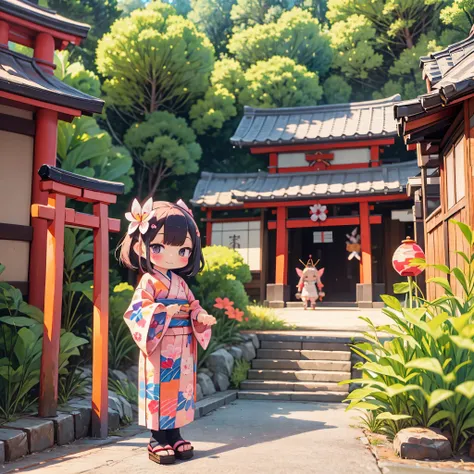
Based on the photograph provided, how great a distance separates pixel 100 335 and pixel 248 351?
394cm

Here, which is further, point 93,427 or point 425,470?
point 93,427

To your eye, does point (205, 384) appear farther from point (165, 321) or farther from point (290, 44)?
point (290, 44)

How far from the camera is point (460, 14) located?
22.1 m

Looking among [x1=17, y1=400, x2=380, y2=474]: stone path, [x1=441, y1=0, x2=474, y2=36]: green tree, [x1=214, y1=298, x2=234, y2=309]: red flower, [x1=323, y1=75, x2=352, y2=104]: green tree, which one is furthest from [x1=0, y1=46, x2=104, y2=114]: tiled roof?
[x1=323, y1=75, x2=352, y2=104]: green tree

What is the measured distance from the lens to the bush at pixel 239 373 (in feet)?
27.0

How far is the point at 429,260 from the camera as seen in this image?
28.7ft

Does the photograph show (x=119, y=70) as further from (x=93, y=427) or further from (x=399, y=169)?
(x=93, y=427)

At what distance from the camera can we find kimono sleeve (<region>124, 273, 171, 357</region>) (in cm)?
425

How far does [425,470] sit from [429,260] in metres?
5.39

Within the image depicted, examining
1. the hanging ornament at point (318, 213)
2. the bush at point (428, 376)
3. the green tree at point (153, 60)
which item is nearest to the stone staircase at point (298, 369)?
the bush at point (428, 376)

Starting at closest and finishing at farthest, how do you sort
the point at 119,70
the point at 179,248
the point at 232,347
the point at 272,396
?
the point at 179,248 < the point at 272,396 < the point at 232,347 < the point at 119,70

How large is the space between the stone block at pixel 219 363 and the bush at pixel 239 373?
0.26ft

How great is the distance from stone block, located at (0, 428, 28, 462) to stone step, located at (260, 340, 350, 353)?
5.20 metres

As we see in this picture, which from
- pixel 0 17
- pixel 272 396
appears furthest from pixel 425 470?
pixel 0 17
